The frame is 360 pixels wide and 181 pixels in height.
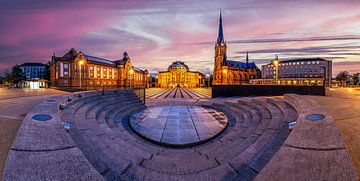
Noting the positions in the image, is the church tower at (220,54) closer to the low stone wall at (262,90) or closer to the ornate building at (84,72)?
the ornate building at (84,72)

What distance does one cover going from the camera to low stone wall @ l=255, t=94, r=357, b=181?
2588 mm

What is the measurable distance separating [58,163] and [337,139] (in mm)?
5551

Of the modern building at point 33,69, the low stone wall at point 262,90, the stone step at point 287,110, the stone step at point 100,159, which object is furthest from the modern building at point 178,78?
the stone step at point 100,159

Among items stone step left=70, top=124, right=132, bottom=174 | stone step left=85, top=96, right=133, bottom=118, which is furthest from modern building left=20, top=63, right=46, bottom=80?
stone step left=70, top=124, right=132, bottom=174

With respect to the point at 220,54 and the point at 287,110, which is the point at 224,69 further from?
the point at 287,110

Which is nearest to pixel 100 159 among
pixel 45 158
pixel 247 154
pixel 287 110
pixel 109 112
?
pixel 45 158

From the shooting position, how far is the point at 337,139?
3264 millimetres

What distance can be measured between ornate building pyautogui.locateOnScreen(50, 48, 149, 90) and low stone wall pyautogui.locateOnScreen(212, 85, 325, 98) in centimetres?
2709

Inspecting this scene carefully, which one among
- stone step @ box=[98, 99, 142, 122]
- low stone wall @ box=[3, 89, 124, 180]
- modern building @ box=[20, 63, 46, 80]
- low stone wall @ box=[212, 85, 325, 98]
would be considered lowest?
stone step @ box=[98, 99, 142, 122]

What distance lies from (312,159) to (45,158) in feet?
16.3

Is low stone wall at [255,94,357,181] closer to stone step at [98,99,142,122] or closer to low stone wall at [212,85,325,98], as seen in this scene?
stone step at [98,99,142,122]

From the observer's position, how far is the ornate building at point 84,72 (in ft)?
155

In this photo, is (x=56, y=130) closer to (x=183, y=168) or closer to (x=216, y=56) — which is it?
(x=183, y=168)

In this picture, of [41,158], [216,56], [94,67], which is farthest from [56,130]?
[216,56]
